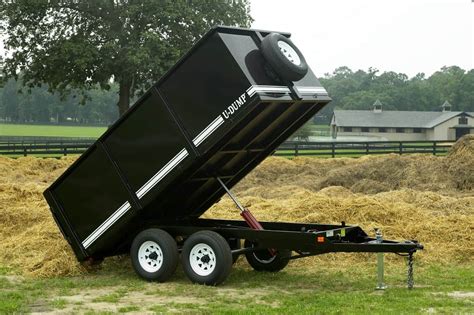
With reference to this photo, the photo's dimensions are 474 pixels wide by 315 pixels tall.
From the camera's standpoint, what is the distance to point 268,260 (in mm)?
11055

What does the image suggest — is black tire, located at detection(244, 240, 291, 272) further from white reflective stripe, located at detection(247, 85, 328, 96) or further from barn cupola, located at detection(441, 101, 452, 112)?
barn cupola, located at detection(441, 101, 452, 112)

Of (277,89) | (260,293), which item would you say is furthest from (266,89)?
(260,293)

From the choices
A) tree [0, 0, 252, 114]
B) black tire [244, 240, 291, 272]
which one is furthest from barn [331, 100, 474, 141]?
black tire [244, 240, 291, 272]

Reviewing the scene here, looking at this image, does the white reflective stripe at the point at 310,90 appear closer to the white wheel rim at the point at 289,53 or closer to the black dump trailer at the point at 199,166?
the black dump trailer at the point at 199,166

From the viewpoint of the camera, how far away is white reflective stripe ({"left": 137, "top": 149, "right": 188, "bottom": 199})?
9.77 m

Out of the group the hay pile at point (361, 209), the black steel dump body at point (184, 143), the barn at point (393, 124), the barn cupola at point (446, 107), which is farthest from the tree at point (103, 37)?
the barn cupola at point (446, 107)

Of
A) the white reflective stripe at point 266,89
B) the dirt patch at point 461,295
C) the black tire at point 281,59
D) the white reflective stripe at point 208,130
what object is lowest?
the dirt patch at point 461,295

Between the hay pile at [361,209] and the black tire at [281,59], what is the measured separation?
3.37m

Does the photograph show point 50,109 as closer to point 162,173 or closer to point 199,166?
point 162,173

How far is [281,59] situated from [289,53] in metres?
0.31

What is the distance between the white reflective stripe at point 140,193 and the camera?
9812 mm

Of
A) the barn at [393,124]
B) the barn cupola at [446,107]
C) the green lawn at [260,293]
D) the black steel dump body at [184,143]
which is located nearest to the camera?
the green lawn at [260,293]

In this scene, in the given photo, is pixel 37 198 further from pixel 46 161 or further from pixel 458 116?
pixel 458 116

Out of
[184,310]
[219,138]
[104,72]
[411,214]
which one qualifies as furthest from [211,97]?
[104,72]
